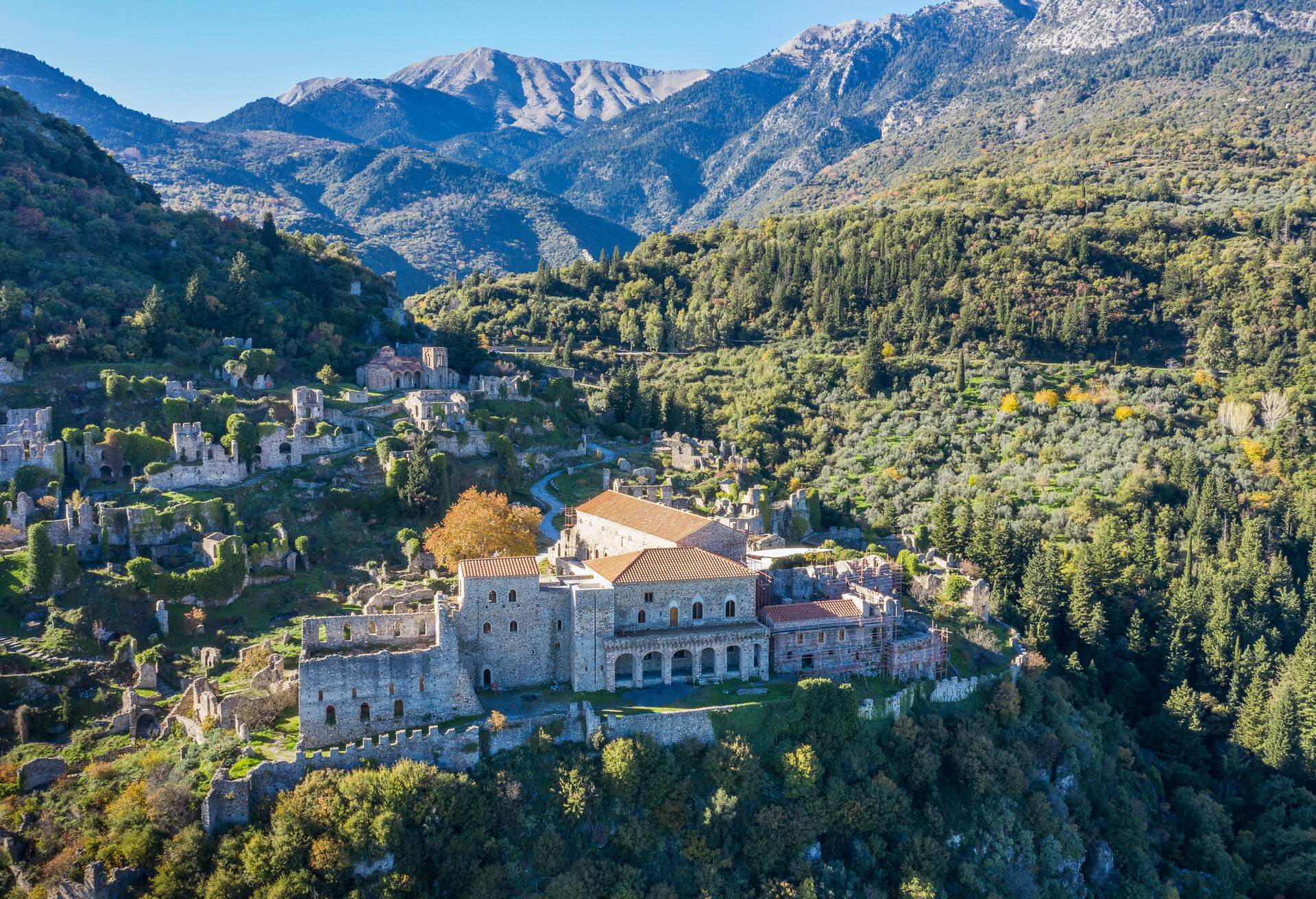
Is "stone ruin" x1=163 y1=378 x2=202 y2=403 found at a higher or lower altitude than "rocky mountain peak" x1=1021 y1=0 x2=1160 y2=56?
lower

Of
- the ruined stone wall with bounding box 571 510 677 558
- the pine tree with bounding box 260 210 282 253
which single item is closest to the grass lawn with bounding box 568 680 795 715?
the ruined stone wall with bounding box 571 510 677 558

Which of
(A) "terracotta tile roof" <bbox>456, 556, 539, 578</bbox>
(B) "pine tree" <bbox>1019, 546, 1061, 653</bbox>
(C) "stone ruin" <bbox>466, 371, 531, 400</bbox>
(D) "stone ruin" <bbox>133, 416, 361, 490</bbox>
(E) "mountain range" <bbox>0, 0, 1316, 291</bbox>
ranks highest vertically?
(E) "mountain range" <bbox>0, 0, 1316, 291</bbox>

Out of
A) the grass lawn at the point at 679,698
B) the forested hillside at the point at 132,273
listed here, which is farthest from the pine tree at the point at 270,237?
the grass lawn at the point at 679,698

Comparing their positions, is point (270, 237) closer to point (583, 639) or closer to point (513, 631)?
point (513, 631)

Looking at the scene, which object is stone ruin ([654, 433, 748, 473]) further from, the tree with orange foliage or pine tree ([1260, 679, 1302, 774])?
pine tree ([1260, 679, 1302, 774])

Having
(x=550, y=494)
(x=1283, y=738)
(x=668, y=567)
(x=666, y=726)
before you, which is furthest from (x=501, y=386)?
(x=1283, y=738)

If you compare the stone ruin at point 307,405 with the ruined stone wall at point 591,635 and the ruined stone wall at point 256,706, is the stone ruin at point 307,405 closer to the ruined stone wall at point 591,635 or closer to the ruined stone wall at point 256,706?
the ruined stone wall at point 256,706
